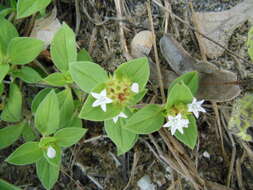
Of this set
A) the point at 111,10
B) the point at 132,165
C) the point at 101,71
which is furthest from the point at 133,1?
the point at 132,165

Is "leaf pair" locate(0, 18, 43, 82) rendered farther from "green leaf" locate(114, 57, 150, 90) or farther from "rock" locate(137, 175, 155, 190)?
"rock" locate(137, 175, 155, 190)

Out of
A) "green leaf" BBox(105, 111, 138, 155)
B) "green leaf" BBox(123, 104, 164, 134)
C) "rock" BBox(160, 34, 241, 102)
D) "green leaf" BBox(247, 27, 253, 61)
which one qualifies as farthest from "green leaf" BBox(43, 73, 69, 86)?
"green leaf" BBox(247, 27, 253, 61)

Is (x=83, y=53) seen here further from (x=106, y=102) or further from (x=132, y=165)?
(x=132, y=165)

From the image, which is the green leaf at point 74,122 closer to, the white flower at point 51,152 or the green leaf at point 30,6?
the white flower at point 51,152

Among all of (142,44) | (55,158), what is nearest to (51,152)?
→ (55,158)

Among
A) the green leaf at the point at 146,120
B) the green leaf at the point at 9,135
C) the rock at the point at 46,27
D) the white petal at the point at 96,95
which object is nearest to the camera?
the white petal at the point at 96,95

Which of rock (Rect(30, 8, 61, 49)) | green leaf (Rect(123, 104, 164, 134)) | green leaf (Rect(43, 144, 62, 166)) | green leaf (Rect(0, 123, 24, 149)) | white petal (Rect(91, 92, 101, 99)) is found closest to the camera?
white petal (Rect(91, 92, 101, 99))

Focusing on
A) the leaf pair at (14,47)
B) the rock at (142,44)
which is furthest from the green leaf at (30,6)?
the rock at (142,44)

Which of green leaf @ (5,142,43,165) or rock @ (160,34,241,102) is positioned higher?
rock @ (160,34,241,102)
